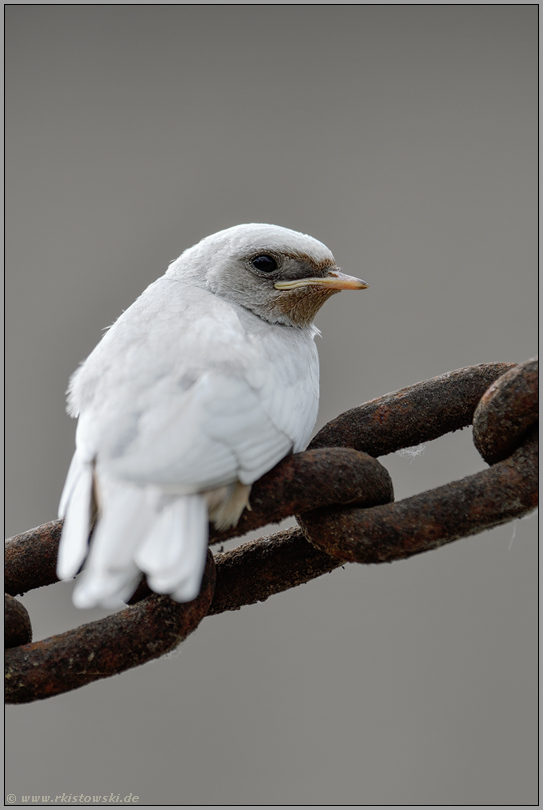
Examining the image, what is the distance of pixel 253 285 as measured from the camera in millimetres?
1188

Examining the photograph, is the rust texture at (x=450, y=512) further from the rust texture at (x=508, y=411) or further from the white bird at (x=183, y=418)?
the white bird at (x=183, y=418)

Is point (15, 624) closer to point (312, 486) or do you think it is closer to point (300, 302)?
point (312, 486)

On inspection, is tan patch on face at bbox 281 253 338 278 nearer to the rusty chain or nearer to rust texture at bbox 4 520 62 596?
the rusty chain

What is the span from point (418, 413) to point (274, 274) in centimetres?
36

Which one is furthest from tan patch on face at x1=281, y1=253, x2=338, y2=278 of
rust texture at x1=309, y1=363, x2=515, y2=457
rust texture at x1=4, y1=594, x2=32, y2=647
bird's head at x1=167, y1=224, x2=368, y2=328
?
rust texture at x1=4, y1=594, x2=32, y2=647

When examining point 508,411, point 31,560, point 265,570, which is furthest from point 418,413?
point 31,560

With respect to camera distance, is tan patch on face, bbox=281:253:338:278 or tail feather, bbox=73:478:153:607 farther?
tan patch on face, bbox=281:253:338:278

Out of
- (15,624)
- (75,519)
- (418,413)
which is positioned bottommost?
(15,624)

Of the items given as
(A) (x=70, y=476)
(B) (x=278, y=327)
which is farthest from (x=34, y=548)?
(B) (x=278, y=327)

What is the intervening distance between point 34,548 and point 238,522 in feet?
0.99

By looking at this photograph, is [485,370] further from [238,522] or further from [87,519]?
[87,519]

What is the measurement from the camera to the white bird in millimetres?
829

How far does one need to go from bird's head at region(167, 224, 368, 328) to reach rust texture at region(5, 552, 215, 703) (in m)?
0.51

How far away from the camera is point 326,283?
3.88 feet
